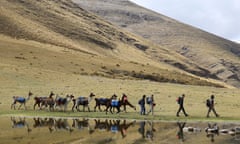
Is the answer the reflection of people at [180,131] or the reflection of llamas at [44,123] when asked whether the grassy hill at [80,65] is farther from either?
the reflection of people at [180,131]

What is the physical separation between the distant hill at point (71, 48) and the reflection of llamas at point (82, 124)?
30.7 meters

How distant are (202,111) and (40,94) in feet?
62.3

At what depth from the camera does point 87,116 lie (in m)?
41.7

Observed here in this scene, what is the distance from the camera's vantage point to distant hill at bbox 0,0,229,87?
82.9m

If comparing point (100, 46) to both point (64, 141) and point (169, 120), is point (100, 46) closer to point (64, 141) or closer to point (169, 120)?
point (169, 120)

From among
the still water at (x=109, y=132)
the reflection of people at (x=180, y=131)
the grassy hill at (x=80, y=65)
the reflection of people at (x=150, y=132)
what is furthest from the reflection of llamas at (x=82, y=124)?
the reflection of people at (x=180, y=131)

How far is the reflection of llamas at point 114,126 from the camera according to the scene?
104ft

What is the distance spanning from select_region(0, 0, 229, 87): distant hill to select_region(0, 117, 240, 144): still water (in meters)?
32.4

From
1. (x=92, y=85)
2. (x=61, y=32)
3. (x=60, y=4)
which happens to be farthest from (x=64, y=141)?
(x=60, y=4)

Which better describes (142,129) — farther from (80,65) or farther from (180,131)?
(80,65)

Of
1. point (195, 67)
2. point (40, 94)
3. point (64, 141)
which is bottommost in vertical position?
point (64, 141)

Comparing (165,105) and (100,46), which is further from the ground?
(100,46)

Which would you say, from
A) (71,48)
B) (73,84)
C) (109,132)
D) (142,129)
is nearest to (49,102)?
(142,129)

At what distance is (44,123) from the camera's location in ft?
120
